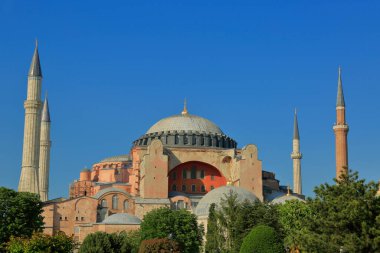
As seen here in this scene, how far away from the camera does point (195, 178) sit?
2479 inches

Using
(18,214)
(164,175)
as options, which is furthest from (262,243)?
(164,175)

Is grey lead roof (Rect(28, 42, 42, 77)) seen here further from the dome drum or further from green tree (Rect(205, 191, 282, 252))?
green tree (Rect(205, 191, 282, 252))

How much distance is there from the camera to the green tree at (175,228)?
4641cm

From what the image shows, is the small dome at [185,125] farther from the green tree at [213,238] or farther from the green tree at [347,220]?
the green tree at [347,220]

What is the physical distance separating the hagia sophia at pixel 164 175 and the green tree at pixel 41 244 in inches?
578

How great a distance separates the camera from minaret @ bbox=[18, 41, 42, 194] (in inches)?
2388

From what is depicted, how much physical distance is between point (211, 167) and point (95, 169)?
51.2 feet

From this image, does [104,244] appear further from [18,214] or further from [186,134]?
[186,134]

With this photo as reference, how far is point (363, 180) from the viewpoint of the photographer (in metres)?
28.8

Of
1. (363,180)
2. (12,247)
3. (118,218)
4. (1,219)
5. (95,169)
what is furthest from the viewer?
(95,169)

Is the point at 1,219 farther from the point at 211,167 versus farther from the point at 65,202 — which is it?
the point at 211,167

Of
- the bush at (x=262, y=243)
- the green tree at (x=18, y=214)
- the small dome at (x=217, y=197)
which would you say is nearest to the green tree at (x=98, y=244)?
the green tree at (x=18, y=214)

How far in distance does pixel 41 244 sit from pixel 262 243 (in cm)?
1207

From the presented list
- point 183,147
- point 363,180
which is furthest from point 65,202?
point 363,180
